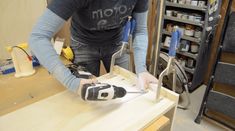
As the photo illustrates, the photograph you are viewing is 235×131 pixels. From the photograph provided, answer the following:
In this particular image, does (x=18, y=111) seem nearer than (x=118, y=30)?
Yes

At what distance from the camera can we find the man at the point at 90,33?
2.46 feet

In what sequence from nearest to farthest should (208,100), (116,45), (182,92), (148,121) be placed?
(148,121), (116,45), (208,100), (182,92)

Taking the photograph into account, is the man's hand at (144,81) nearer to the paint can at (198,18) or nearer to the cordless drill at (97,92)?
the cordless drill at (97,92)

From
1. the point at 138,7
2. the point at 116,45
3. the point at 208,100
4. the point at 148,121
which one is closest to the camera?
the point at 148,121

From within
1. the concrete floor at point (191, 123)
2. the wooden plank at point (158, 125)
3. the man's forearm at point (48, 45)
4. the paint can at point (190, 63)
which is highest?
the man's forearm at point (48, 45)

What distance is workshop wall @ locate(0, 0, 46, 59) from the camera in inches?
50.8

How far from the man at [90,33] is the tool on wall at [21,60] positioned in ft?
0.94

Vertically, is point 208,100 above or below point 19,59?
below

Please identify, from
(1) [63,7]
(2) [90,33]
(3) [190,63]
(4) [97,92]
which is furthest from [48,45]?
(3) [190,63]

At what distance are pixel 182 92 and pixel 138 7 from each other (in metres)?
1.22

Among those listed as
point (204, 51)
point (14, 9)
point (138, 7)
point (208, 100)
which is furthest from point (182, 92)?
point (14, 9)

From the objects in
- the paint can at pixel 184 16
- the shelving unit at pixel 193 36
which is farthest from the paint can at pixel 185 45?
the paint can at pixel 184 16

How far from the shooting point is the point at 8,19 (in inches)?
51.6

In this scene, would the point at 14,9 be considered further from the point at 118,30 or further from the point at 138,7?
the point at 138,7
